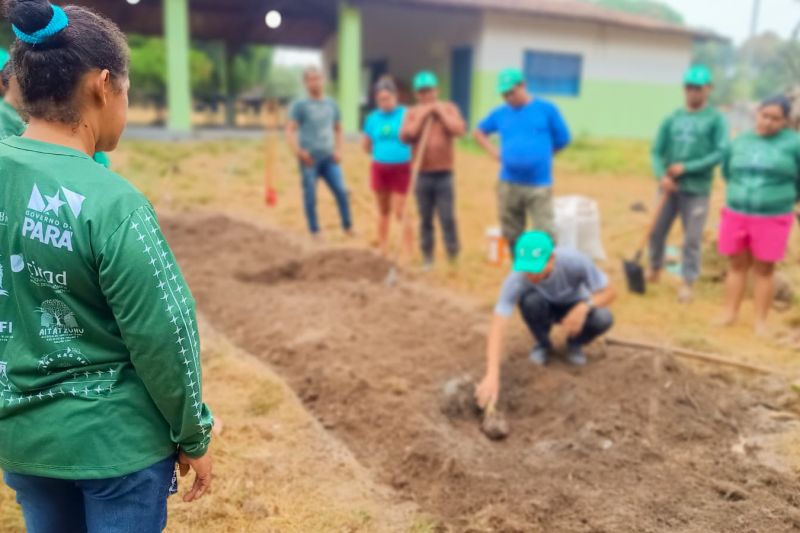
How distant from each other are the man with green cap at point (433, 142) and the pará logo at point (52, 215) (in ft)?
16.2

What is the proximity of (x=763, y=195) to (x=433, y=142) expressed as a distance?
2.70 metres

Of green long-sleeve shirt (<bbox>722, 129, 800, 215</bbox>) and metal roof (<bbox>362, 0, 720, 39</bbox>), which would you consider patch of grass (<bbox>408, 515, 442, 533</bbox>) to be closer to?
green long-sleeve shirt (<bbox>722, 129, 800, 215</bbox>)

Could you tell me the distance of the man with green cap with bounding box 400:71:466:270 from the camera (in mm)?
6164

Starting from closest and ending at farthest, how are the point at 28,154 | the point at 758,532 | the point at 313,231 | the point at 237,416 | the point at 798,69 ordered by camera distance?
the point at 28,154 → the point at 758,532 → the point at 237,416 → the point at 313,231 → the point at 798,69

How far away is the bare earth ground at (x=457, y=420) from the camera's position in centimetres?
280

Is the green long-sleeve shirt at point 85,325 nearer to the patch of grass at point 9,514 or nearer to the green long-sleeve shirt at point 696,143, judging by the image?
the patch of grass at point 9,514

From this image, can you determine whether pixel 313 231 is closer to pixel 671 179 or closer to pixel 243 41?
pixel 671 179

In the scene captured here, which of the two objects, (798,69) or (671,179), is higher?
(798,69)

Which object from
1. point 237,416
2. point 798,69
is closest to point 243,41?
point 798,69

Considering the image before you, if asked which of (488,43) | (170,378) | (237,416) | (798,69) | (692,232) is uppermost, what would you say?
(488,43)

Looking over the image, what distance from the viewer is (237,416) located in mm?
3576

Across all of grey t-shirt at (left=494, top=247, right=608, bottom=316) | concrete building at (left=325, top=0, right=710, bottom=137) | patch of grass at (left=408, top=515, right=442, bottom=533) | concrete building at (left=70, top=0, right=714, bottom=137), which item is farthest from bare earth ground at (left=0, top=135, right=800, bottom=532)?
concrete building at (left=325, top=0, right=710, bottom=137)

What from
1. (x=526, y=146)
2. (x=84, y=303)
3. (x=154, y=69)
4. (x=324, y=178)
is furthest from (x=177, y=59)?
(x=84, y=303)

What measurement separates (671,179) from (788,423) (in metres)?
2.64
